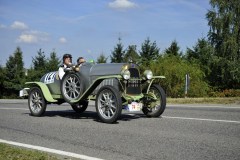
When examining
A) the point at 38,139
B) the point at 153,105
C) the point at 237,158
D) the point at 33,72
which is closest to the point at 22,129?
the point at 38,139

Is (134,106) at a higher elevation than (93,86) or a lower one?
lower

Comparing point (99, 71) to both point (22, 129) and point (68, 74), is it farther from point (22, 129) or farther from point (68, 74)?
point (22, 129)

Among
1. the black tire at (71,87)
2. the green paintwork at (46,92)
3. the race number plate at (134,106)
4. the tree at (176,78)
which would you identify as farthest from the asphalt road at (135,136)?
the tree at (176,78)

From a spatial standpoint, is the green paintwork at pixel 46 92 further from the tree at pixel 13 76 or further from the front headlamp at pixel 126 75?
the tree at pixel 13 76

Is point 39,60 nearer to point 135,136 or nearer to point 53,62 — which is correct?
point 53,62

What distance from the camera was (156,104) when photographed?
1043 cm

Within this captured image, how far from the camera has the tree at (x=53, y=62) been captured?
165ft

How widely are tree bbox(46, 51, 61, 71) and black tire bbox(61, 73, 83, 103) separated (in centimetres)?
3974

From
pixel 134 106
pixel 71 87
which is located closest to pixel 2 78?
pixel 71 87

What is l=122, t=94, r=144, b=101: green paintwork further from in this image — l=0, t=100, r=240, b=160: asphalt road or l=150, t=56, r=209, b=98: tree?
l=150, t=56, r=209, b=98: tree

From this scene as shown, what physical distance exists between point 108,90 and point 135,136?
2.24 metres

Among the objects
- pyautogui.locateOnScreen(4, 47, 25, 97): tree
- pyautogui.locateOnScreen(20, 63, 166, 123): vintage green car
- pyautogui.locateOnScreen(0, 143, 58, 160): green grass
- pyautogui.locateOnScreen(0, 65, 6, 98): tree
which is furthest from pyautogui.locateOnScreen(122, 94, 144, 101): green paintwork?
pyautogui.locateOnScreen(0, 65, 6, 98): tree

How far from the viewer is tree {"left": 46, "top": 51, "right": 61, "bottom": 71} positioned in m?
50.2

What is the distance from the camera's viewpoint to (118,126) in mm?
8734
